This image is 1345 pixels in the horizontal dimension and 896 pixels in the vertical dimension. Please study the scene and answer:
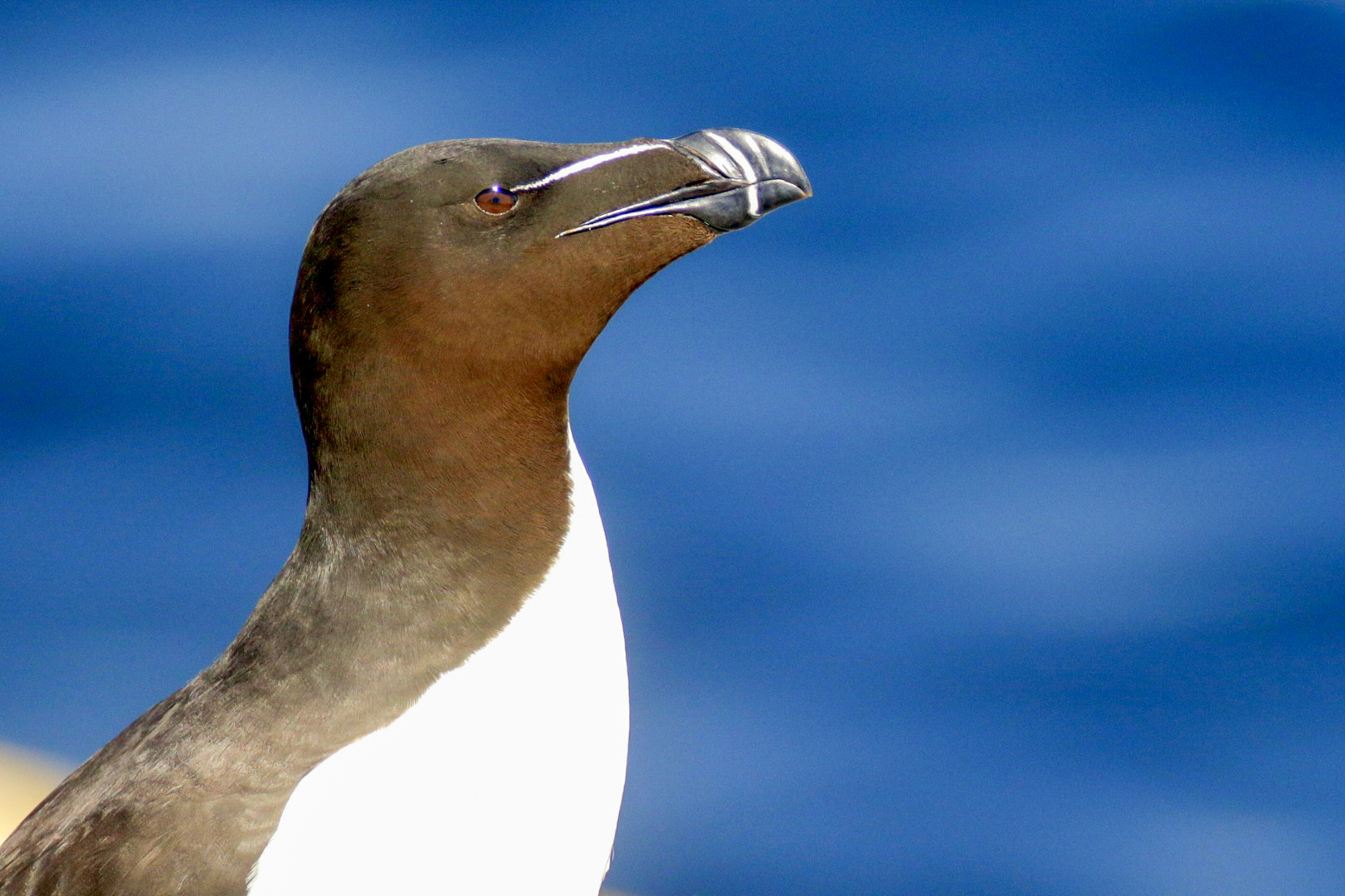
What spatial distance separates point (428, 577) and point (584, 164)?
74cm

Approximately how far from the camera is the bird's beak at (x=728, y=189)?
9.69 feet

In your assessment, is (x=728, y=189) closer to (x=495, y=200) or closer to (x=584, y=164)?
(x=584, y=164)

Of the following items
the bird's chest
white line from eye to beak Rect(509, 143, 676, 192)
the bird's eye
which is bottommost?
the bird's chest

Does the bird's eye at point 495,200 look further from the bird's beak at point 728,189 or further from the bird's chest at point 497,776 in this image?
the bird's chest at point 497,776

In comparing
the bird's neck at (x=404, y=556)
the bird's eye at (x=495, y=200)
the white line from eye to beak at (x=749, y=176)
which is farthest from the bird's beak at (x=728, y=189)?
the bird's neck at (x=404, y=556)

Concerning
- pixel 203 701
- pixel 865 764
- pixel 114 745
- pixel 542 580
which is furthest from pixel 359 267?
pixel 865 764

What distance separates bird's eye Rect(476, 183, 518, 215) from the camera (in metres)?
2.88

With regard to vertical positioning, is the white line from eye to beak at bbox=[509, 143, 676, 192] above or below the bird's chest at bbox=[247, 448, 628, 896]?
above

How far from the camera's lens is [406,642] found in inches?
120

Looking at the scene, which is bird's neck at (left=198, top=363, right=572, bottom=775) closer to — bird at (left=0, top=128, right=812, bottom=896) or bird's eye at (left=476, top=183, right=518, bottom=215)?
bird at (left=0, top=128, right=812, bottom=896)

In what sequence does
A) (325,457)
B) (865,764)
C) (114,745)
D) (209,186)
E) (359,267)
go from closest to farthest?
1. (359,267)
2. (325,457)
3. (114,745)
4. (865,764)
5. (209,186)

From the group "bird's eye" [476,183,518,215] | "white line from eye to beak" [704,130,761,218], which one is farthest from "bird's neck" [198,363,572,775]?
"white line from eye to beak" [704,130,761,218]

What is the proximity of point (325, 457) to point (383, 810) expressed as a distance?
596 mm

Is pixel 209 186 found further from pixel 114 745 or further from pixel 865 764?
pixel 114 745
